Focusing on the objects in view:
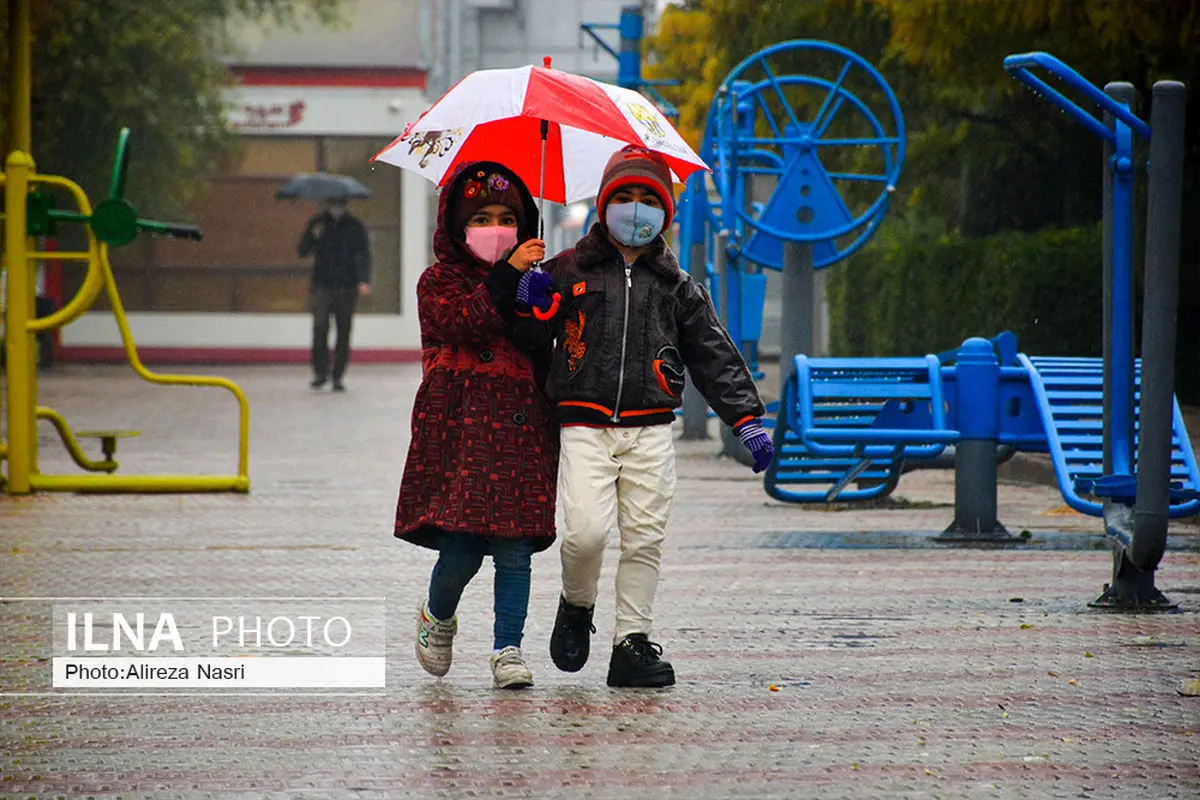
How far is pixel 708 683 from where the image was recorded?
6137mm

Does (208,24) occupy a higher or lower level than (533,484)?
higher

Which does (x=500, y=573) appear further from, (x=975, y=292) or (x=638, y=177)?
(x=975, y=292)

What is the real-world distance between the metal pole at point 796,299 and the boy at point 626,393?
23.9 feet

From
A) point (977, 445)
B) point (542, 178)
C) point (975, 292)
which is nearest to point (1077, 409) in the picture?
point (977, 445)

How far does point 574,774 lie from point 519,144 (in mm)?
2377

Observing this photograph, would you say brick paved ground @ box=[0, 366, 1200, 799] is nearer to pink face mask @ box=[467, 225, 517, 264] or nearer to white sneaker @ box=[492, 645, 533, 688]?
white sneaker @ box=[492, 645, 533, 688]

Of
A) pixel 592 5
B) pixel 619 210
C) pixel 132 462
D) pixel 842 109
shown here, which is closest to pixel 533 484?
pixel 619 210

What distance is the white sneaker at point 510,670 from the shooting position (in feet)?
19.7

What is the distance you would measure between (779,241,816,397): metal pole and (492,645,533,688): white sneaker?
754cm

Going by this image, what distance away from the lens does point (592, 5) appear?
58719 millimetres

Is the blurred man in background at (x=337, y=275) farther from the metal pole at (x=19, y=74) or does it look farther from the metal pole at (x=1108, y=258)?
the metal pole at (x=1108, y=258)

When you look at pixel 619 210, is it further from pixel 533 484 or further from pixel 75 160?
pixel 75 160

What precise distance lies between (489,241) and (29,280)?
6886mm

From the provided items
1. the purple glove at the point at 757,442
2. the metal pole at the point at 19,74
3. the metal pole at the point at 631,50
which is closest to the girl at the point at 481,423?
the purple glove at the point at 757,442
